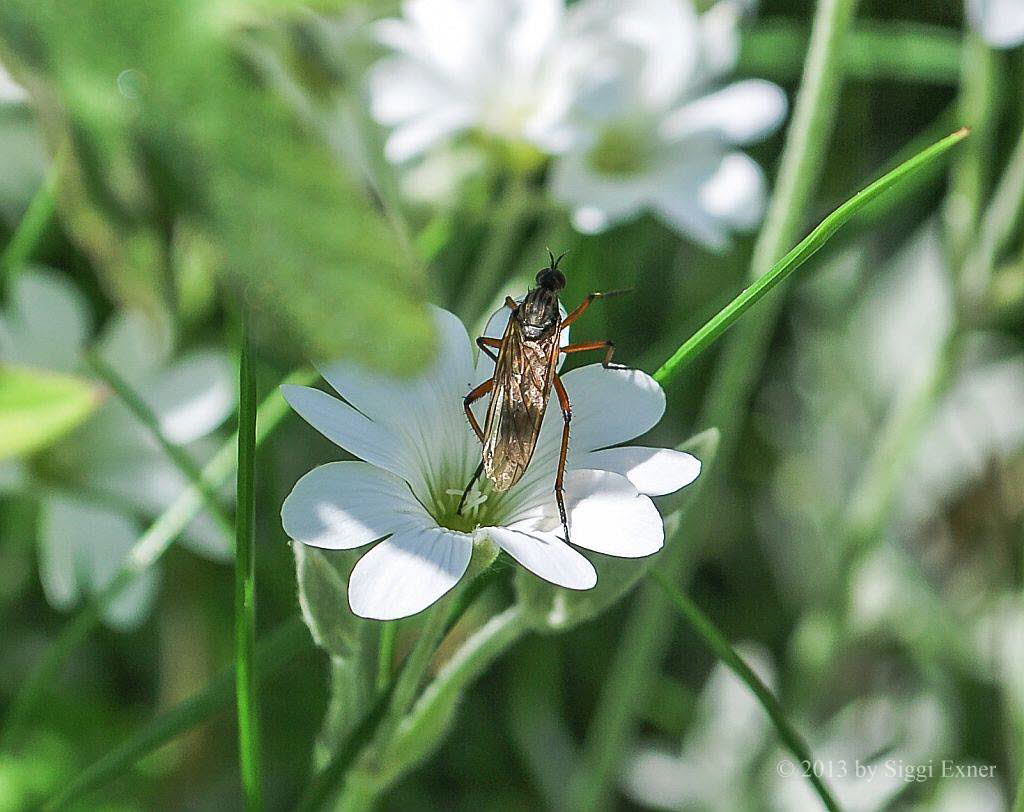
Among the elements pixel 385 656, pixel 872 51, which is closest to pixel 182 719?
pixel 385 656

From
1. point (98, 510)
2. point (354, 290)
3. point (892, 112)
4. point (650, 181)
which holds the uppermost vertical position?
point (892, 112)

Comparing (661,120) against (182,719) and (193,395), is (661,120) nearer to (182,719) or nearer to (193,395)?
(193,395)

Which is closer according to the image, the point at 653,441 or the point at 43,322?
the point at 43,322

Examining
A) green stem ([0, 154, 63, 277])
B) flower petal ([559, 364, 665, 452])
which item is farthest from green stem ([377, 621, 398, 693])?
green stem ([0, 154, 63, 277])

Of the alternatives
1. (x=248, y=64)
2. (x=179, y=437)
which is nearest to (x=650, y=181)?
(x=179, y=437)

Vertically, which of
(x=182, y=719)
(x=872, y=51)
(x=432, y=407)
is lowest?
(x=182, y=719)

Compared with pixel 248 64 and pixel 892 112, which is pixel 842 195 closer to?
pixel 892 112

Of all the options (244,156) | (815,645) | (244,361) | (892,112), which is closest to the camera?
(244,156)
